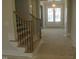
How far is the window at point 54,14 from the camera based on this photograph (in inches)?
736

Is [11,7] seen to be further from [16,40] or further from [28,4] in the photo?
[28,4]

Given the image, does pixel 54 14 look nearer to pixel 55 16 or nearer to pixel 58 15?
pixel 55 16

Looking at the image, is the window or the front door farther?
the window

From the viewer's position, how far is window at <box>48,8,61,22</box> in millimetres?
18688

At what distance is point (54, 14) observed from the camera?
18.8 metres

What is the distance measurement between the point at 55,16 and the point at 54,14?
23 cm

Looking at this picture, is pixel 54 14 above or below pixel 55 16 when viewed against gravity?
above

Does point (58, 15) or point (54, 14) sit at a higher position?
point (54, 14)

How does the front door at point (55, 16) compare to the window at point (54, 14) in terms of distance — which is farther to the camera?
the window at point (54, 14)

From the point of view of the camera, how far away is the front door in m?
18.6

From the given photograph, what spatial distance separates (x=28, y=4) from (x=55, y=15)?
419 inches

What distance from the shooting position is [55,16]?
61.7 feet

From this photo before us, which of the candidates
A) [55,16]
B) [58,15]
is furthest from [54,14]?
[58,15]

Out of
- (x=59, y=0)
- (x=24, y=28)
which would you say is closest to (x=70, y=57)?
(x=24, y=28)
